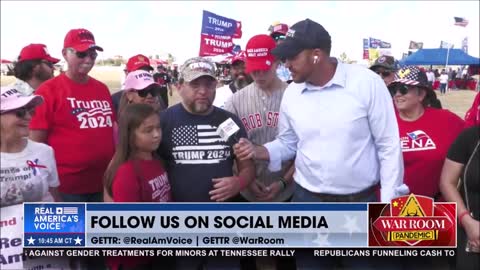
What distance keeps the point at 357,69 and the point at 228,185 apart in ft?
3.80

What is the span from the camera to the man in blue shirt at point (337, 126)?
304cm

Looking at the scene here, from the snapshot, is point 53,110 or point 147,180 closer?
point 147,180

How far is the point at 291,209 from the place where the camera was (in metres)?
3.01

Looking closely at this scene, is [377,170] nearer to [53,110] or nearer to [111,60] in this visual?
[53,110]

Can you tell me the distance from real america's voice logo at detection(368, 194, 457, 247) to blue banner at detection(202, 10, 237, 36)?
26.9ft

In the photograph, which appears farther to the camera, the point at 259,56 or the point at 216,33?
the point at 216,33

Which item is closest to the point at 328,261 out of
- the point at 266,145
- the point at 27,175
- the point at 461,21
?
the point at 266,145

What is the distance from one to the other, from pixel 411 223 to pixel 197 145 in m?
1.47

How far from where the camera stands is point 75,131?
4.21 m

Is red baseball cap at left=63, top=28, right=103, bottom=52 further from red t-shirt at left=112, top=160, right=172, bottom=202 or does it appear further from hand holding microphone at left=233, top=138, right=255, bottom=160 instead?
hand holding microphone at left=233, top=138, right=255, bottom=160

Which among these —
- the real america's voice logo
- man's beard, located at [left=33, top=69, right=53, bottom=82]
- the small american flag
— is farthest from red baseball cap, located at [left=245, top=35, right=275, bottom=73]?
man's beard, located at [left=33, top=69, right=53, bottom=82]

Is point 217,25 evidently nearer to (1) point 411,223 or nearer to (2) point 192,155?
(2) point 192,155

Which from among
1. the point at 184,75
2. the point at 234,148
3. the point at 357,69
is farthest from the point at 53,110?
the point at 357,69

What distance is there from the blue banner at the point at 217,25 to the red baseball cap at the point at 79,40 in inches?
245
